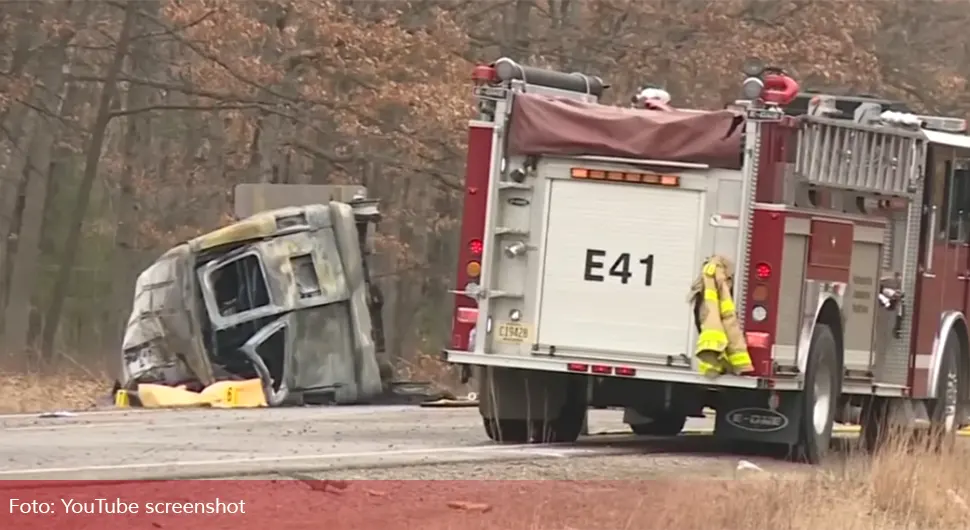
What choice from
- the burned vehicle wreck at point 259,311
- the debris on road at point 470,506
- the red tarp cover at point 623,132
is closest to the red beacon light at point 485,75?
the red tarp cover at point 623,132

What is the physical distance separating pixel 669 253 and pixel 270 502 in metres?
4.82

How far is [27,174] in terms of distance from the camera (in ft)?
113

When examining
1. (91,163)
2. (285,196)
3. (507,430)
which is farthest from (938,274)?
(91,163)

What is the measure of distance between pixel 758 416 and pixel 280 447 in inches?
136

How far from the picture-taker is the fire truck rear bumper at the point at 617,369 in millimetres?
13688

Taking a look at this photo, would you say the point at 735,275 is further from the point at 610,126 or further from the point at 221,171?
the point at 221,171

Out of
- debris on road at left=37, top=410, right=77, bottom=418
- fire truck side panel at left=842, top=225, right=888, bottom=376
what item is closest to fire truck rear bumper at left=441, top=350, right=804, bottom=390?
fire truck side panel at left=842, top=225, right=888, bottom=376

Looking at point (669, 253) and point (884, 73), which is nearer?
point (669, 253)

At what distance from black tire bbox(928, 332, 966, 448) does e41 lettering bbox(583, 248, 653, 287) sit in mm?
3382

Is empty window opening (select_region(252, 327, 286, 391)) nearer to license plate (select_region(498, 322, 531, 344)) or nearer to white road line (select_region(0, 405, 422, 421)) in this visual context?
white road line (select_region(0, 405, 422, 421))

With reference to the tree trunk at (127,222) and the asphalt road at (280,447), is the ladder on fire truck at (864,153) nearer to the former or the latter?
the asphalt road at (280,447)

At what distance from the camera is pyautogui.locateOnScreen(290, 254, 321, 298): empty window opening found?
19562 millimetres

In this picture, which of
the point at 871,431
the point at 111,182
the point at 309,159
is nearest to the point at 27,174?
the point at 111,182

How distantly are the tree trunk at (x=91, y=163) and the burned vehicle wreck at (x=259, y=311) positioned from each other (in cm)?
955
